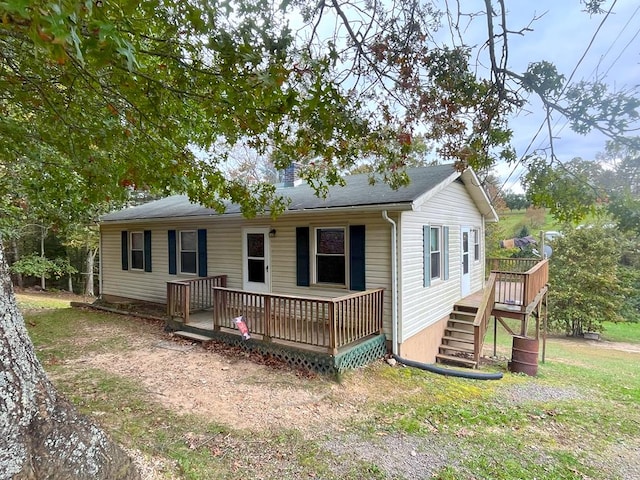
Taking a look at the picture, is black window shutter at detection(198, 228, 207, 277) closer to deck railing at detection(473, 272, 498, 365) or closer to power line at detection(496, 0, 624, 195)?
deck railing at detection(473, 272, 498, 365)

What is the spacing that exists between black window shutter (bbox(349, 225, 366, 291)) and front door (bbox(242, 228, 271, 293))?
2.28 metres

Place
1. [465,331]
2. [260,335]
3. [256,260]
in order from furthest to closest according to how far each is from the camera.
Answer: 1. [465,331]
2. [256,260]
3. [260,335]

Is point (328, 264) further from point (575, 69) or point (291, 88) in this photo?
point (575, 69)

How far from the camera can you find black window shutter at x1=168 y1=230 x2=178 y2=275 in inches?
414

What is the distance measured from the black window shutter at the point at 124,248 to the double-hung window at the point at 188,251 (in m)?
2.77

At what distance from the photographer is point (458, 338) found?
31.7ft

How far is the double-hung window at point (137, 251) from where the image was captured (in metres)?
11.7

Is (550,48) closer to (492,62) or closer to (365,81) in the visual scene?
(492,62)

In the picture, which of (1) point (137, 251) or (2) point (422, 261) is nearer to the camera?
(2) point (422, 261)

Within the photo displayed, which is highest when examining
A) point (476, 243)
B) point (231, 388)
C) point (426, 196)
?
point (426, 196)

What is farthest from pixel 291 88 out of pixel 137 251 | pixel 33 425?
pixel 137 251

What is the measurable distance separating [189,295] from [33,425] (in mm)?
5949

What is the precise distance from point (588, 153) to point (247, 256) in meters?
7.17

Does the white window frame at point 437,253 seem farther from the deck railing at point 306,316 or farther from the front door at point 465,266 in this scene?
the deck railing at point 306,316
